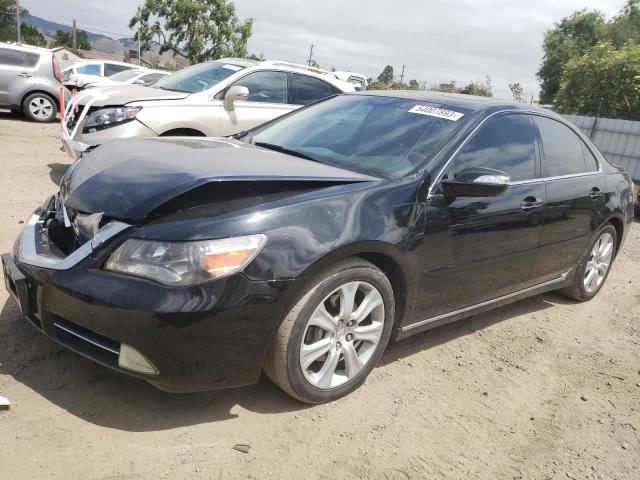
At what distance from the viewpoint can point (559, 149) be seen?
409 cm

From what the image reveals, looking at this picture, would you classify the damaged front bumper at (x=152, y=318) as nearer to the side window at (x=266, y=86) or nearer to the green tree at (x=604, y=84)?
the side window at (x=266, y=86)

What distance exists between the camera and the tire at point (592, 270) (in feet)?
15.0

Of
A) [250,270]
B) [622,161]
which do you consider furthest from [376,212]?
[622,161]

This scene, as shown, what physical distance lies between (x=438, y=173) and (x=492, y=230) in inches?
21.6

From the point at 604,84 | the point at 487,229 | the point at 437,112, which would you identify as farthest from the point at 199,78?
the point at 604,84

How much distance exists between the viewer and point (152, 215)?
2402mm

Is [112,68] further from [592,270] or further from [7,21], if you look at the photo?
[7,21]

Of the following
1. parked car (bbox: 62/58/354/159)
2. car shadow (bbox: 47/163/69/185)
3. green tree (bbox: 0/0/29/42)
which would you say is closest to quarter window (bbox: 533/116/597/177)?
parked car (bbox: 62/58/354/159)

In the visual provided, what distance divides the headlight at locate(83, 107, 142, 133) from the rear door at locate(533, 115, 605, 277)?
429 centimetres

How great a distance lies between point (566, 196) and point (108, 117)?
15.8 feet

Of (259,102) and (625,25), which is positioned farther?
(625,25)

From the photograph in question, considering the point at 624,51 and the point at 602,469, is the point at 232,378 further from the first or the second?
the point at 624,51

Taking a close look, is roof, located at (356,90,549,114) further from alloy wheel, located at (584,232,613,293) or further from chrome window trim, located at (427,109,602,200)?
alloy wheel, located at (584,232,613,293)

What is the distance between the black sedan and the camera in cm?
229
